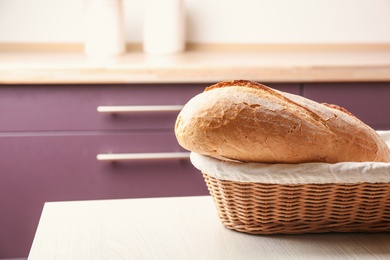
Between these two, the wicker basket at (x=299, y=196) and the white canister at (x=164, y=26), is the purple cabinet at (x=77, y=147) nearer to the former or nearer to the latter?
the white canister at (x=164, y=26)

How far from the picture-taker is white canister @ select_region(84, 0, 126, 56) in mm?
2361

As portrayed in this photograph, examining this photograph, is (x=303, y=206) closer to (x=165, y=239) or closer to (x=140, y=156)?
(x=165, y=239)

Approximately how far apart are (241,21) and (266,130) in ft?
6.08

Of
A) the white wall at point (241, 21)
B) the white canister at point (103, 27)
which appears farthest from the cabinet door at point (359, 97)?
the white canister at point (103, 27)

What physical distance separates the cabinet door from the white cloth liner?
51.8 inches

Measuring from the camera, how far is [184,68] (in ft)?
6.81

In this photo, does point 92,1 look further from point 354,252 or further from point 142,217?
point 354,252

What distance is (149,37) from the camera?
248cm

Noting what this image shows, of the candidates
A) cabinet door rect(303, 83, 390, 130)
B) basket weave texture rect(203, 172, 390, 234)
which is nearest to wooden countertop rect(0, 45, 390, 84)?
cabinet door rect(303, 83, 390, 130)

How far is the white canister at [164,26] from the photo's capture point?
2.42 metres

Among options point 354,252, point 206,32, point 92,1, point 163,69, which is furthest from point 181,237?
point 206,32

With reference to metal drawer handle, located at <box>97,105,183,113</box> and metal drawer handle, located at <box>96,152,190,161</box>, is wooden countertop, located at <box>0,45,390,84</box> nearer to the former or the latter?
metal drawer handle, located at <box>97,105,183,113</box>

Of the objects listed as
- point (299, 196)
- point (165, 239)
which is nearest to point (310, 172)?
point (299, 196)

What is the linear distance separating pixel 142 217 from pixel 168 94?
1.14m
